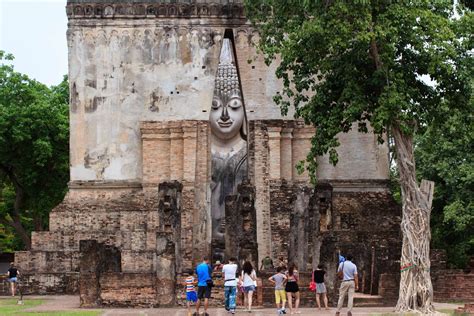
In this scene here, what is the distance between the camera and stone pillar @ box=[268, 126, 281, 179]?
88.5 ft

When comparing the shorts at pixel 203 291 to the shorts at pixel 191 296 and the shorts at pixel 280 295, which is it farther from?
the shorts at pixel 280 295

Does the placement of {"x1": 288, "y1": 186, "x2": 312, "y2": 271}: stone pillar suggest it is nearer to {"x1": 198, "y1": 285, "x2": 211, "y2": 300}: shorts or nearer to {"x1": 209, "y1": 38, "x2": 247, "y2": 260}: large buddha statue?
{"x1": 209, "y1": 38, "x2": 247, "y2": 260}: large buddha statue

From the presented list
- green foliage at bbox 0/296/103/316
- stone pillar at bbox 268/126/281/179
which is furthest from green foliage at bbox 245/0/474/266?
stone pillar at bbox 268/126/281/179

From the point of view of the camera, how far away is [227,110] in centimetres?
2853

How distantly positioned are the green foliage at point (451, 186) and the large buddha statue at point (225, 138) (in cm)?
489

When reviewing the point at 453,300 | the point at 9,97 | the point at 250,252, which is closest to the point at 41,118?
the point at 9,97

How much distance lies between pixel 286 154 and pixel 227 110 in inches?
90.5

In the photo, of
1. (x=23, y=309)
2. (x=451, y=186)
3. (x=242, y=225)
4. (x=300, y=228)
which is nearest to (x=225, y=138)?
(x=300, y=228)

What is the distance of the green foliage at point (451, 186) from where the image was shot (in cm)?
2484

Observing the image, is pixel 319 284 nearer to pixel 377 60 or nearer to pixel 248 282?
pixel 248 282

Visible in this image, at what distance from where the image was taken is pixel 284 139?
27.3 m

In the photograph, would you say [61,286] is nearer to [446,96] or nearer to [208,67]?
[208,67]

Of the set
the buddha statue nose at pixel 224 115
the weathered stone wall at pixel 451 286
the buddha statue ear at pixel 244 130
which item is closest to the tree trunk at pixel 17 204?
the buddha statue nose at pixel 224 115

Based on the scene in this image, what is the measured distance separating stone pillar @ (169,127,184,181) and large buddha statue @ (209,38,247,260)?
130cm
